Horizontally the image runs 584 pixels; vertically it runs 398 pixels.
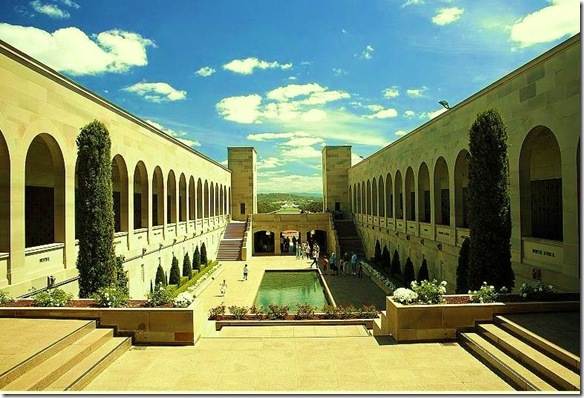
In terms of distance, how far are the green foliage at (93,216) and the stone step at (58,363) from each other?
4519mm

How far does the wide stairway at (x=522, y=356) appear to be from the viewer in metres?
6.46

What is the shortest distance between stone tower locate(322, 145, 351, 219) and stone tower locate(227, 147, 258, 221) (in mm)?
11011

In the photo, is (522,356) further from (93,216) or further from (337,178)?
(337,178)

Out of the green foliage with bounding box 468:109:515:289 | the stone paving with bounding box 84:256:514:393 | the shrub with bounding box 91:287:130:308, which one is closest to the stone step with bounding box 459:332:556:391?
the stone paving with bounding box 84:256:514:393

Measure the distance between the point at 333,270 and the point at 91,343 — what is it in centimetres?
2303

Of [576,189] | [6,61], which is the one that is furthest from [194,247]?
[576,189]

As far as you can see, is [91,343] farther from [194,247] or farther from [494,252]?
[194,247]

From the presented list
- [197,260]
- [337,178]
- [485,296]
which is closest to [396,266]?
[197,260]

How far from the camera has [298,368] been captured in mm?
7660

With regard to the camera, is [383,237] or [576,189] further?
[383,237]

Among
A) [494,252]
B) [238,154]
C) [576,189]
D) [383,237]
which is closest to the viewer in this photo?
[576,189]

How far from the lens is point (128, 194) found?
19.3 meters

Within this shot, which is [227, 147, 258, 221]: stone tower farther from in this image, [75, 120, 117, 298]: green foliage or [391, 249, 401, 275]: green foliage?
[75, 120, 117, 298]: green foliage

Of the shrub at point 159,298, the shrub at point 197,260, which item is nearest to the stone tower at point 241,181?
the shrub at point 197,260
